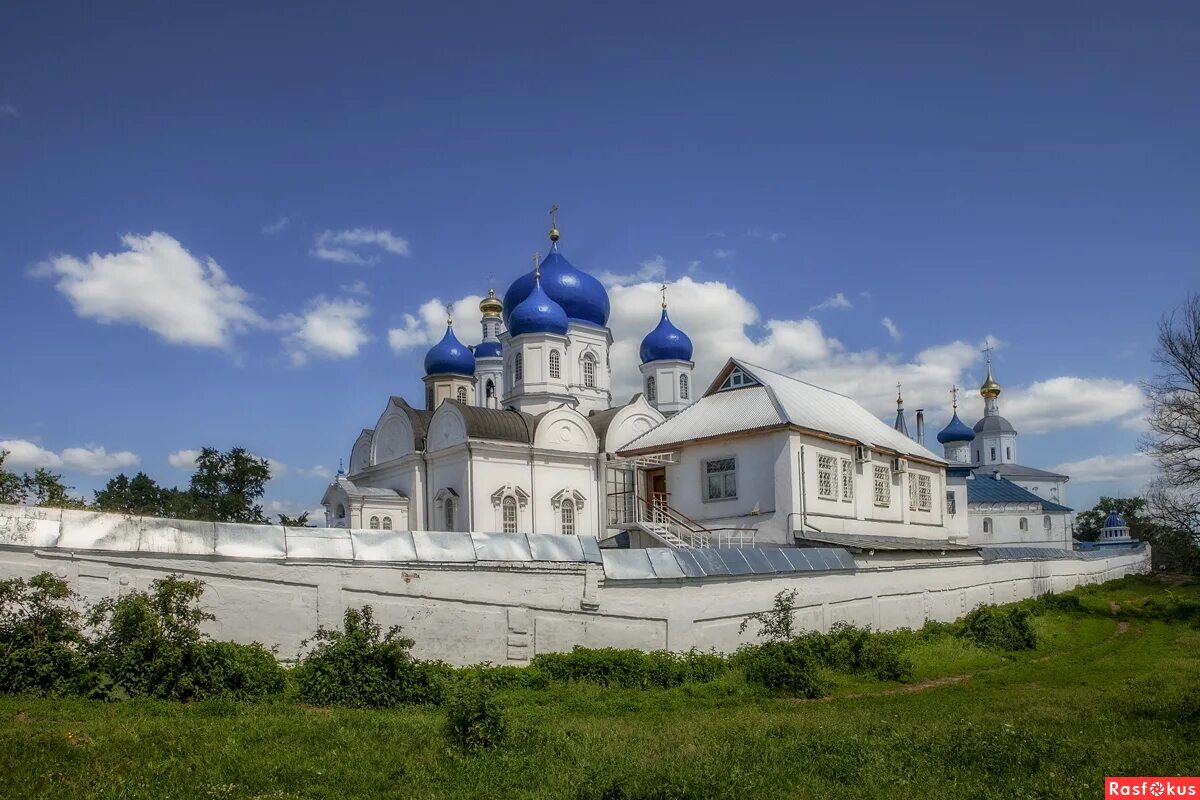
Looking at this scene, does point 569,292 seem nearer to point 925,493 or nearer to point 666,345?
point 666,345

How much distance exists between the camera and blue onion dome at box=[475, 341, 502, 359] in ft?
124

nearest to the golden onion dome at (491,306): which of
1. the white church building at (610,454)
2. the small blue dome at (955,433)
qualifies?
the white church building at (610,454)

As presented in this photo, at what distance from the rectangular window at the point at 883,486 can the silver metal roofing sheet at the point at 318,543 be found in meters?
17.8

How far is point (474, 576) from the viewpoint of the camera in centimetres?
1354

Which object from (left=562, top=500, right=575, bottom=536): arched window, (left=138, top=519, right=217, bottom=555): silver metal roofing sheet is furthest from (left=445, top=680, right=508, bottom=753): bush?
(left=562, top=500, right=575, bottom=536): arched window

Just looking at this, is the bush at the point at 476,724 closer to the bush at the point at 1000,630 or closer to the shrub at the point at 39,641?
the shrub at the point at 39,641

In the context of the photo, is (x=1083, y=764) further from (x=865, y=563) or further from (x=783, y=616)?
(x=865, y=563)

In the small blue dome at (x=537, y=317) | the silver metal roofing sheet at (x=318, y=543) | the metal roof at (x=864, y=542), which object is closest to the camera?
the silver metal roofing sheet at (x=318, y=543)

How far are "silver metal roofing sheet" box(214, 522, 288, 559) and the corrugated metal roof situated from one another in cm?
1322

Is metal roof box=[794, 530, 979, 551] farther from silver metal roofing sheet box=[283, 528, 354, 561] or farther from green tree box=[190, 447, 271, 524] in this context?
green tree box=[190, 447, 271, 524]

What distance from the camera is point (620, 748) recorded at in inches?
352

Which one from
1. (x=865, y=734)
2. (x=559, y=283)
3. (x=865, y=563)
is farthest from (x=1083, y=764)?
(x=559, y=283)

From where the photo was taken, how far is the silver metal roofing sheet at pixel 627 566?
568 inches

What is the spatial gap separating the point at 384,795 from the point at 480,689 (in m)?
1.82
